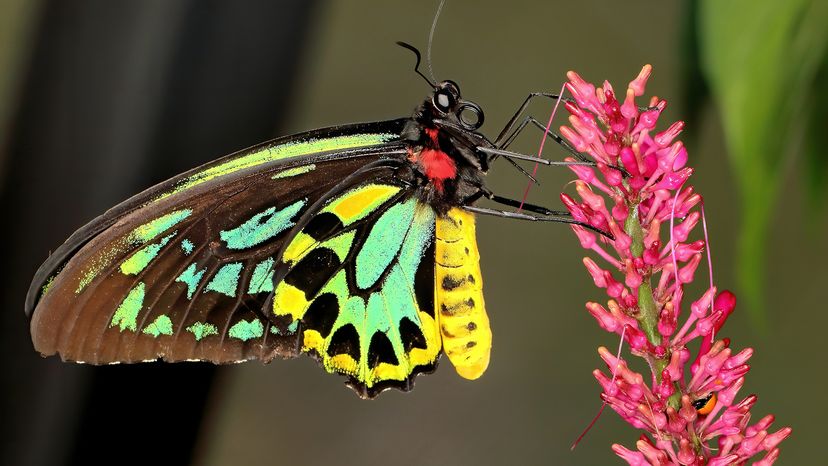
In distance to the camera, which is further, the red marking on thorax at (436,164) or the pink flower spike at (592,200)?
the red marking on thorax at (436,164)

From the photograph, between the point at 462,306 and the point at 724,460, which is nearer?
the point at 724,460

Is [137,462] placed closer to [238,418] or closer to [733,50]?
[238,418]

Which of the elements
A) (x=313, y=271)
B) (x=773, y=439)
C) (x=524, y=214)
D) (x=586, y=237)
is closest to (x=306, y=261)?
(x=313, y=271)

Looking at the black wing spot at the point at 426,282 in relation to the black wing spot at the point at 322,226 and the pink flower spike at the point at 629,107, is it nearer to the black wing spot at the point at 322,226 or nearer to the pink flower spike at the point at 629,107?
the black wing spot at the point at 322,226

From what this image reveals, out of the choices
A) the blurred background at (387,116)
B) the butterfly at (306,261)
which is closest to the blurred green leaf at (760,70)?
the blurred background at (387,116)

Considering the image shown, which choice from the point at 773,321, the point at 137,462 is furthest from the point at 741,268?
the point at 773,321

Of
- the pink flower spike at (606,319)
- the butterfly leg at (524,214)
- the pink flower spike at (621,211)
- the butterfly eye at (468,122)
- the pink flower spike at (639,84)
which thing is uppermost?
the butterfly eye at (468,122)

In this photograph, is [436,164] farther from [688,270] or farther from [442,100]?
[688,270]
